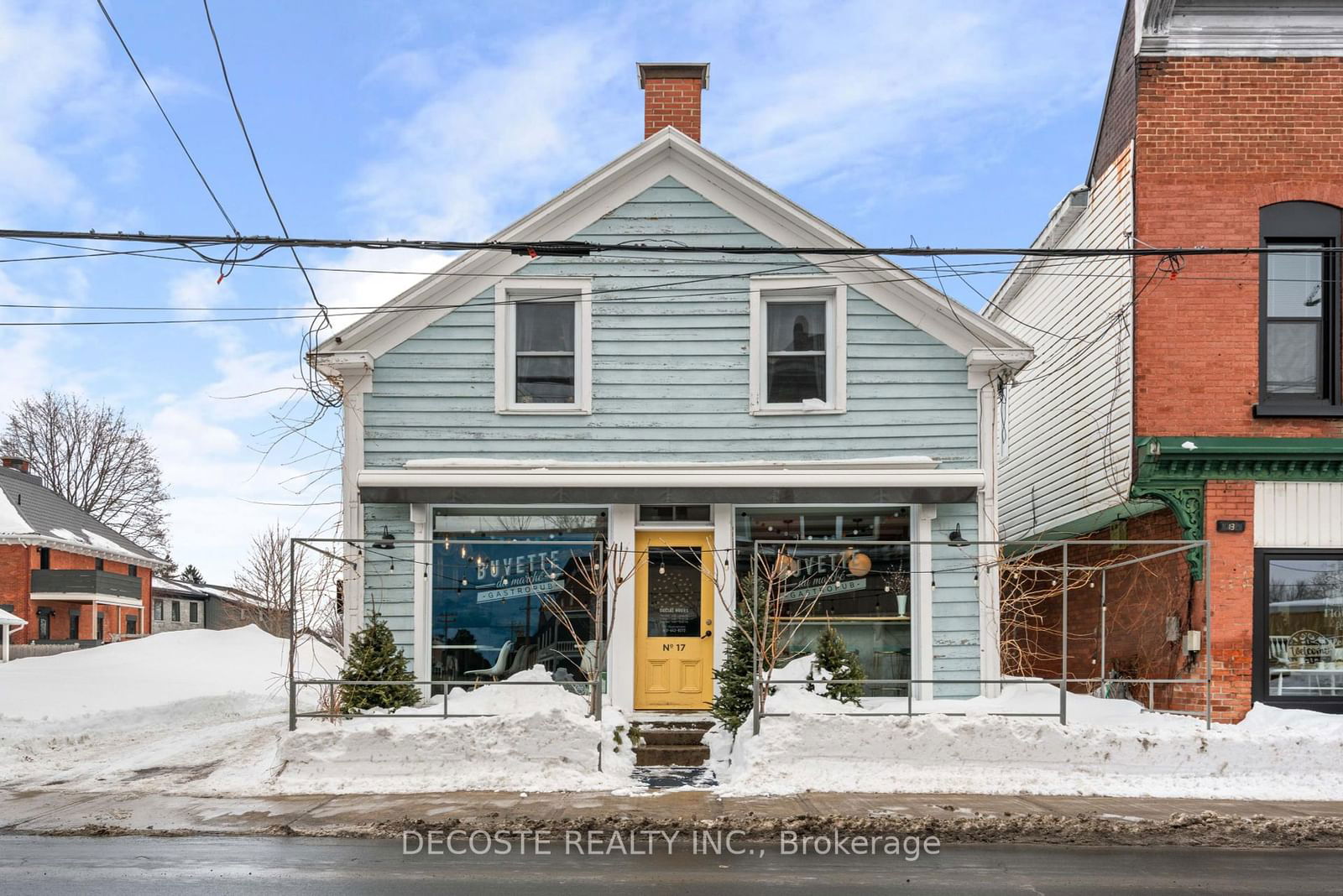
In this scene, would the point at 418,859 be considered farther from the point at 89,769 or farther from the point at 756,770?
the point at 89,769

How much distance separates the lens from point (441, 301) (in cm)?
1324

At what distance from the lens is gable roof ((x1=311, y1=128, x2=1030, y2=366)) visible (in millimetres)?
13055

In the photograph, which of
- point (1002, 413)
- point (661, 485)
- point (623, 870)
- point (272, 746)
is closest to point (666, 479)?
point (661, 485)

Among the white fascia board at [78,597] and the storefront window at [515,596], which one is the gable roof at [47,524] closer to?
the white fascia board at [78,597]

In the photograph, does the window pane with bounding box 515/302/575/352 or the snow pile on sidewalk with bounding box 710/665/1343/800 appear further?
the window pane with bounding box 515/302/575/352

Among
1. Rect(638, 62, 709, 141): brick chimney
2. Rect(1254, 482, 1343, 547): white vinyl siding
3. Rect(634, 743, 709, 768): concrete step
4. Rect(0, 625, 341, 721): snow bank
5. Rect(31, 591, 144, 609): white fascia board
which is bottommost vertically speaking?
Rect(31, 591, 144, 609): white fascia board

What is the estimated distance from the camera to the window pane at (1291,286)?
1328 centimetres

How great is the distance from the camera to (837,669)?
37.6 ft

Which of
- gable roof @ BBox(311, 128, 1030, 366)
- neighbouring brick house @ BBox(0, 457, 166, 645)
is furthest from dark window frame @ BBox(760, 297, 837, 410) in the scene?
neighbouring brick house @ BBox(0, 457, 166, 645)

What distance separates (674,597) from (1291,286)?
8114 mm

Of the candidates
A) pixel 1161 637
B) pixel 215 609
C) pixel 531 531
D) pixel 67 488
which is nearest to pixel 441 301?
pixel 531 531

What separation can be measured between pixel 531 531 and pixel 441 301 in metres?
2.90

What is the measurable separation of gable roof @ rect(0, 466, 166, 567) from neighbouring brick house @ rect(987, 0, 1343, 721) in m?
38.6

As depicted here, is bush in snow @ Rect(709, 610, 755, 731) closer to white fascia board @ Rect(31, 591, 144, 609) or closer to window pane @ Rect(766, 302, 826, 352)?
window pane @ Rect(766, 302, 826, 352)
